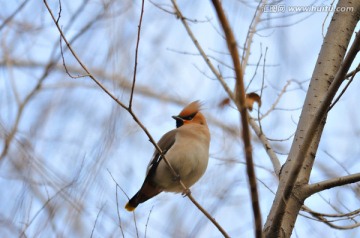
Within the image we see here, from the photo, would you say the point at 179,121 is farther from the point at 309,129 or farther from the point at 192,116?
the point at 309,129

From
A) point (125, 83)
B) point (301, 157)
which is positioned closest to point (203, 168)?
point (125, 83)

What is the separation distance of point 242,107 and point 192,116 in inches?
113

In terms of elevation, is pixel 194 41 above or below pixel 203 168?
above

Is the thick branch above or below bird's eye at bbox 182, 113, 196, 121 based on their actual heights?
below

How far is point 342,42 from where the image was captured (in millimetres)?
3254

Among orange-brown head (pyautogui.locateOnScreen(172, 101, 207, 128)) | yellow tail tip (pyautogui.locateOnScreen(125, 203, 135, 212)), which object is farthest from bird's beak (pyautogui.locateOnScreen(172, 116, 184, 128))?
yellow tail tip (pyautogui.locateOnScreen(125, 203, 135, 212))

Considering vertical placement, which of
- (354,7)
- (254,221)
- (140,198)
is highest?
(354,7)

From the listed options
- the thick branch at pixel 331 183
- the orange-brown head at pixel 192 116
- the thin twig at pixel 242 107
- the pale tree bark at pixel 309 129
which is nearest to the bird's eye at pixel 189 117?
the orange-brown head at pixel 192 116

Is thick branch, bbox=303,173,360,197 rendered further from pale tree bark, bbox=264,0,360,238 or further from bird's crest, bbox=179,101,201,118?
bird's crest, bbox=179,101,201,118

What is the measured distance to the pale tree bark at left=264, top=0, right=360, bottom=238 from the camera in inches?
96.7

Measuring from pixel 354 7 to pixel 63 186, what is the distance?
196 centimetres

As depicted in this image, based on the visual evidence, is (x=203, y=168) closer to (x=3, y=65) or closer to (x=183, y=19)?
(x=183, y=19)

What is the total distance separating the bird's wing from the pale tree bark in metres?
1.41

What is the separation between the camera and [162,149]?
4.25 m
